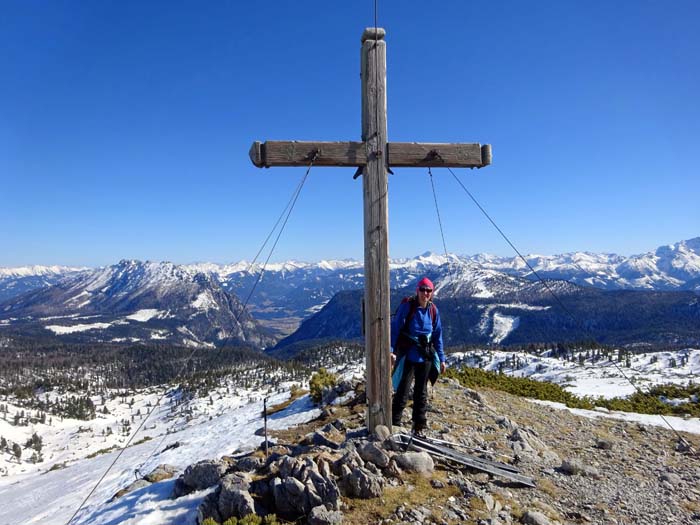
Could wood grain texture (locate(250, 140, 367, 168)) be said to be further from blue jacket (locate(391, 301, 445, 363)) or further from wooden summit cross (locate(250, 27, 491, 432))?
blue jacket (locate(391, 301, 445, 363))

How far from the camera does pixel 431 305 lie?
8961mm

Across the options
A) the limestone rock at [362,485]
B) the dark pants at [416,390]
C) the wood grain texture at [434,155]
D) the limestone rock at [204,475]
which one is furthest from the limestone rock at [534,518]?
the wood grain texture at [434,155]

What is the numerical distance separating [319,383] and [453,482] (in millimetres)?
13132

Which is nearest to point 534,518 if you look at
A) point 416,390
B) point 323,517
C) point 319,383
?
point 323,517

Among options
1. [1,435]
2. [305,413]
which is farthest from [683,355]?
[1,435]

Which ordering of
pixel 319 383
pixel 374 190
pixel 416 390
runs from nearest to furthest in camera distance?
1. pixel 374 190
2. pixel 416 390
3. pixel 319 383

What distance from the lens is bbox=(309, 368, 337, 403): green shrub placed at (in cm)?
1919

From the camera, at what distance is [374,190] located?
7.96 meters

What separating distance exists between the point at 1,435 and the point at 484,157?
20249 cm

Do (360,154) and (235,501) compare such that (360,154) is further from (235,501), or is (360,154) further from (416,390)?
(235,501)

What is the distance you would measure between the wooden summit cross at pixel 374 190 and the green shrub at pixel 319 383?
1151 centimetres

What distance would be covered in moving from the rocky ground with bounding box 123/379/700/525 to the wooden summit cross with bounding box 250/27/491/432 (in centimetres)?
122

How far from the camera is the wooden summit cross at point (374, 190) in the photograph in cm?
793

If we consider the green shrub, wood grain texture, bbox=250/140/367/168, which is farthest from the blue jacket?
the green shrub
